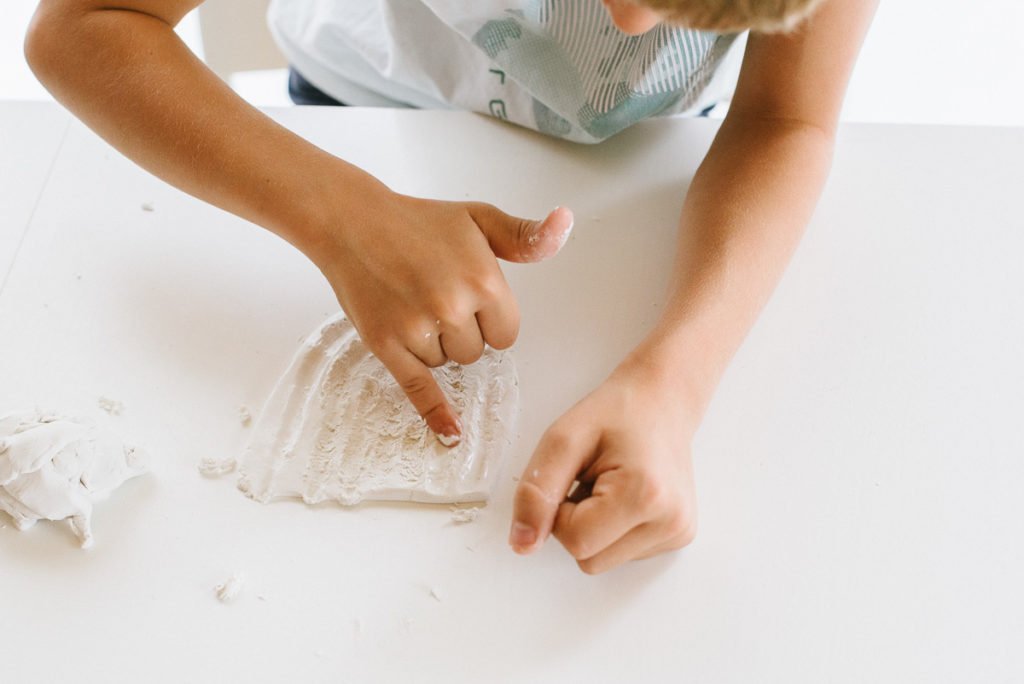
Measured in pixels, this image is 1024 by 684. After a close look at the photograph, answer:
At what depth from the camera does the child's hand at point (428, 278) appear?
63 centimetres

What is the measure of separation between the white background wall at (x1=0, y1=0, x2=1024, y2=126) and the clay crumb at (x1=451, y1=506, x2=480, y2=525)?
1.22 m

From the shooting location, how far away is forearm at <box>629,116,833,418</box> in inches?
25.4

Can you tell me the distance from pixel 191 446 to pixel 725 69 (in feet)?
1.85

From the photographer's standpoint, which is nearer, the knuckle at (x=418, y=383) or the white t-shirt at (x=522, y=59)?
the knuckle at (x=418, y=383)

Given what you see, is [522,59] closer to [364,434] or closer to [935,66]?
[364,434]

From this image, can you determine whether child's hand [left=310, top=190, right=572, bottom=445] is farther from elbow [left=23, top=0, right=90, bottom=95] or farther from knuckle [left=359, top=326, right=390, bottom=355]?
elbow [left=23, top=0, right=90, bottom=95]

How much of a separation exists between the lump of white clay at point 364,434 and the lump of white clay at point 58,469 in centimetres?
8

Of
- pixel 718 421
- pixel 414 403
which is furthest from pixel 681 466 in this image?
pixel 414 403

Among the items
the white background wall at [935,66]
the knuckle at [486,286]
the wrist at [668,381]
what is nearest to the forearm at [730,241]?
the wrist at [668,381]

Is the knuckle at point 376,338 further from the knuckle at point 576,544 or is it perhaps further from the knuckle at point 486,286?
the knuckle at point 576,544

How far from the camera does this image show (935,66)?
1671mm

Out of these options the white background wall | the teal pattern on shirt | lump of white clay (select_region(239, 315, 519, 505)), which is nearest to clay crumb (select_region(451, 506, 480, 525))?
lump of white clay (select_region(239, 315, 519, 505))

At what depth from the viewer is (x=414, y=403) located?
64cm

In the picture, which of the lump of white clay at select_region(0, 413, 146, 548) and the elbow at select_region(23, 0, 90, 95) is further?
the elbow at select_region(23, 0, 90, 95)
